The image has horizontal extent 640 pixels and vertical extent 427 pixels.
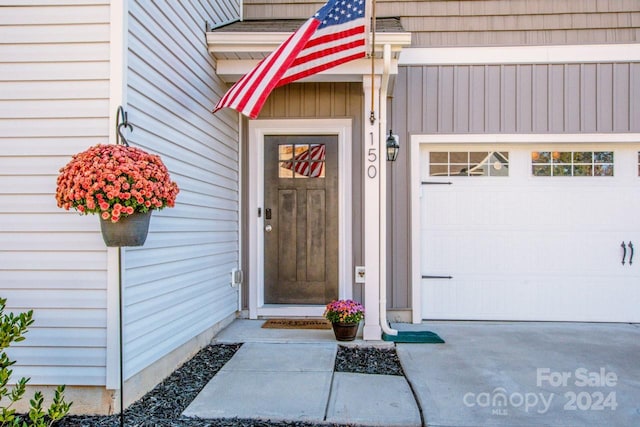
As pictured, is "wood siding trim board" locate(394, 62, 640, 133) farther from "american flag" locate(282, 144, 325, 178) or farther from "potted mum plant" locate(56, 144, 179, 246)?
"potted mum plant" locate(56, 144, 179, 246)

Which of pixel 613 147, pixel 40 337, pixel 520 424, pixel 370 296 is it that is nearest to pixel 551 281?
pixel 613 147

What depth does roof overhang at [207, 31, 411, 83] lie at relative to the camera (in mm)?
3582

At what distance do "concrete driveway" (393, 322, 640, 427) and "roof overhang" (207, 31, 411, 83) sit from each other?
2.35m

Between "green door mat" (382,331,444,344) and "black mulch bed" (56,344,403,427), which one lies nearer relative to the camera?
"black mulch bed" (56,344,403,427)

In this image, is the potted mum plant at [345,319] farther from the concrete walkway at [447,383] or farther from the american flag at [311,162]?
the american flag at [311,162]

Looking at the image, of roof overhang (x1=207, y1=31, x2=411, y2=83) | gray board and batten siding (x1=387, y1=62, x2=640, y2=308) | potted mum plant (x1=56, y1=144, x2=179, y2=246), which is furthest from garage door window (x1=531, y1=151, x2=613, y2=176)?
potted mum plant (x1=56, y1=144, x2=179, y2=246)

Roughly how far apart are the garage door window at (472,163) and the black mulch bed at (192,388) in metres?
2.01

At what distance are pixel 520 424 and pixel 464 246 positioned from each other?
2402 mm

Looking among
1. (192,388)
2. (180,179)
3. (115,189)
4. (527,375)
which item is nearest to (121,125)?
(115,189)

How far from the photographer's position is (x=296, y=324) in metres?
4.23

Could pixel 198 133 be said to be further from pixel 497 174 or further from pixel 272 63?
pixel 497 174

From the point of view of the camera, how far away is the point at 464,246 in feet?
14.8

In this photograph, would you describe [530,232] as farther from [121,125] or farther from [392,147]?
[121,125]

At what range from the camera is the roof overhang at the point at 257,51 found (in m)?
3.58
